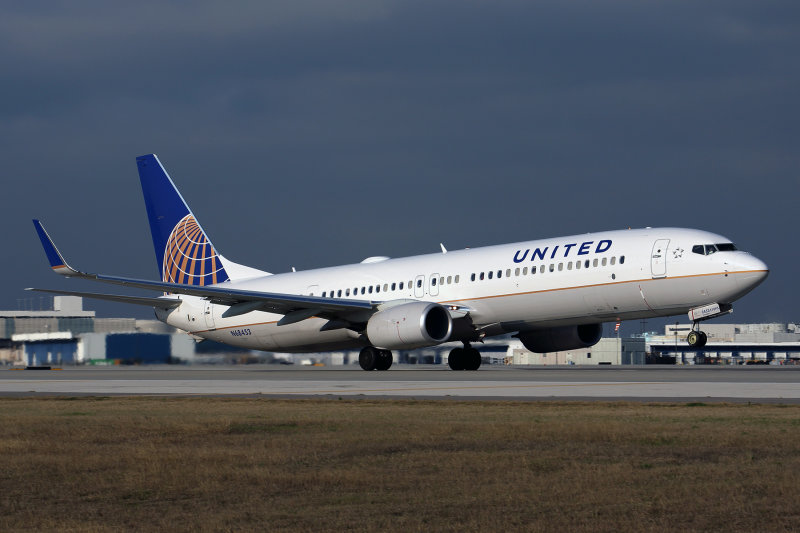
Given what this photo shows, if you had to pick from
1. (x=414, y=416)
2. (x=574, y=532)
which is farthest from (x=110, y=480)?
(x=414, y=416)

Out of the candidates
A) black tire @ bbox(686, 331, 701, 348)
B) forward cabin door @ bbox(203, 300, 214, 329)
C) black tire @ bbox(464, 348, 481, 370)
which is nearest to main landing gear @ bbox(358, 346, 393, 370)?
black tire @ bbox(464, 348, 481, 370)

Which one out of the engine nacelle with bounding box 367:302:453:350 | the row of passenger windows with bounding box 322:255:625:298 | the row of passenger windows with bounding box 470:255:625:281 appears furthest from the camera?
the engine nacelle with bounding box 367:302:453:350

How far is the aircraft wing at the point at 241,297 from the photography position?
40875mm

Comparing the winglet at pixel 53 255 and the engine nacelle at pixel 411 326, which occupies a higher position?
the winglet at pixel 53 255

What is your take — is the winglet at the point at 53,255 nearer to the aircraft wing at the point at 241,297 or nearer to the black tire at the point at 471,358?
the aircraft wing at the point at 241,297

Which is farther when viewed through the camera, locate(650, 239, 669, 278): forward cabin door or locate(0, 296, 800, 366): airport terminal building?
locate(0, 296, 800, 366): airport terminal building

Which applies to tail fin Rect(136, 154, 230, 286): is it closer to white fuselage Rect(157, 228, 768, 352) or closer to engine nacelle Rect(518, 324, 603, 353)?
white fuselage Rect(157, 228, 768, 352)

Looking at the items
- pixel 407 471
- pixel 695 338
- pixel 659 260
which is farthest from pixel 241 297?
pixel 407 471

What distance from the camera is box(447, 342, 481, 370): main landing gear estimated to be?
143 ft

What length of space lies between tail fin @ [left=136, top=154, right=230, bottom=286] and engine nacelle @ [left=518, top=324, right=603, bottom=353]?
56.5 feet

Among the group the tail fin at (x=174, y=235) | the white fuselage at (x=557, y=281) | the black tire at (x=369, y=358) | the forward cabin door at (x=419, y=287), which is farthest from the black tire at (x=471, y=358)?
the tail fin at (x=174, y=235)

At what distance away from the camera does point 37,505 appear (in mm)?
9898

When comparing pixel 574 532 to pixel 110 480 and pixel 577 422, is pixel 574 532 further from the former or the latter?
pixel 577 422

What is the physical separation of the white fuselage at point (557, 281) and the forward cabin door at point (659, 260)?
0.03 metres
